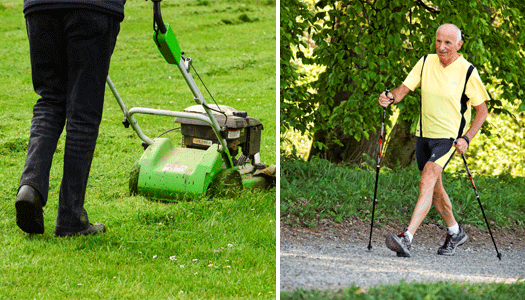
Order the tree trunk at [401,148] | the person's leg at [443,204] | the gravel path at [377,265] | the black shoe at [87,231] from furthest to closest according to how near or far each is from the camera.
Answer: the tree trunk at [401,148] → the person's leg at [443,204] → the black shoe at [87,231] → the gravel path at [377,265]

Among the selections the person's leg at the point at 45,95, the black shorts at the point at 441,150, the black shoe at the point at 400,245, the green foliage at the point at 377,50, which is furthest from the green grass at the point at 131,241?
the black shorts at the point at 441,150

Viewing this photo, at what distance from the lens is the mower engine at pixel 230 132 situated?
5.32 m

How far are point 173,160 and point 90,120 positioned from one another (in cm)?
124

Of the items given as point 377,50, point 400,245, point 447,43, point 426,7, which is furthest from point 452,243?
point 426,7

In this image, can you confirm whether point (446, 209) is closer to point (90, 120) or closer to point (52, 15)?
point (90, 120)

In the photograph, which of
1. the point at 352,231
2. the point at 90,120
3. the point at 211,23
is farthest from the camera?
the point at 211,23

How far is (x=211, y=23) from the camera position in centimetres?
1928

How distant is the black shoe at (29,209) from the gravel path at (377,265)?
4.81 feet

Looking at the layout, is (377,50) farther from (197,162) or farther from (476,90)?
(197,162)

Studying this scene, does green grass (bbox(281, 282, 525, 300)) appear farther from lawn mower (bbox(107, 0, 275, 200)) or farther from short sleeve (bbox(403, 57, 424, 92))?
lawn mower (bbox(107, 0, 275, 200))

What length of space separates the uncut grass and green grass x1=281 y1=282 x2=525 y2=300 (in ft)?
5.57

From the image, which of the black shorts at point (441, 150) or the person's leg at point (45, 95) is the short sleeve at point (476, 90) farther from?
the person's leg at point (45, 95)

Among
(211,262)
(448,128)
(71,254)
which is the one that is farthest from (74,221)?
(448,128)

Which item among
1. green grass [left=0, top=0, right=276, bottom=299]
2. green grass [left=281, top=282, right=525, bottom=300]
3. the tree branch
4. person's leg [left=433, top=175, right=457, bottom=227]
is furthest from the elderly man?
the tree branch
